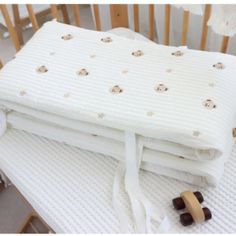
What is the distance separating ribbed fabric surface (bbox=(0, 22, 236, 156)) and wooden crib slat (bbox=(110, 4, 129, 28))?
0.22 m

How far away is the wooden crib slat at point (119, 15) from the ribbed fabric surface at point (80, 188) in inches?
20.6

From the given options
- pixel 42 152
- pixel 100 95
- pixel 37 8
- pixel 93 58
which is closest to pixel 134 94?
pixel 100 95

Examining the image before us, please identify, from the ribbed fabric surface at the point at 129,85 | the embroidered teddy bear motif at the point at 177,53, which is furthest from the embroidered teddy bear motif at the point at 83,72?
the embroidered teddy bear motif at the point at 177,53

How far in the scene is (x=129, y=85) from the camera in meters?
0.80

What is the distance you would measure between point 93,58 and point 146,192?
1.22 ft

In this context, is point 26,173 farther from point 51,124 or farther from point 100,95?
point 100,95

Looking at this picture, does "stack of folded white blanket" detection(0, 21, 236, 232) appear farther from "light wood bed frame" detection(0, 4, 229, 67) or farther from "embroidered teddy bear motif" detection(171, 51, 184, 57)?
"light wood bed frame" detection(0, 4, 229, 67)

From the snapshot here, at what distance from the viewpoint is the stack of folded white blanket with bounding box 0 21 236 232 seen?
2.35 feet

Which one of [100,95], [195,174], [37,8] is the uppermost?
[100,95]

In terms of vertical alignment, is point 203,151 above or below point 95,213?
above

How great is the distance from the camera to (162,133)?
2.31 ft

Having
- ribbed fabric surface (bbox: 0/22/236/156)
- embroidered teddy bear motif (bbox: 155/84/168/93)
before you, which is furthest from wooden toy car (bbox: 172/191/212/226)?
embroidered teddy bear motif (bbox: 155/84/168/93)

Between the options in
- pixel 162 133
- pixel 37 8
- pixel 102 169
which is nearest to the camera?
pixel 162 133

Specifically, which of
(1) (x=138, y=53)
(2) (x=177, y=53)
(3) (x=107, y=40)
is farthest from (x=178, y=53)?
(3) (x=107, y=40)
